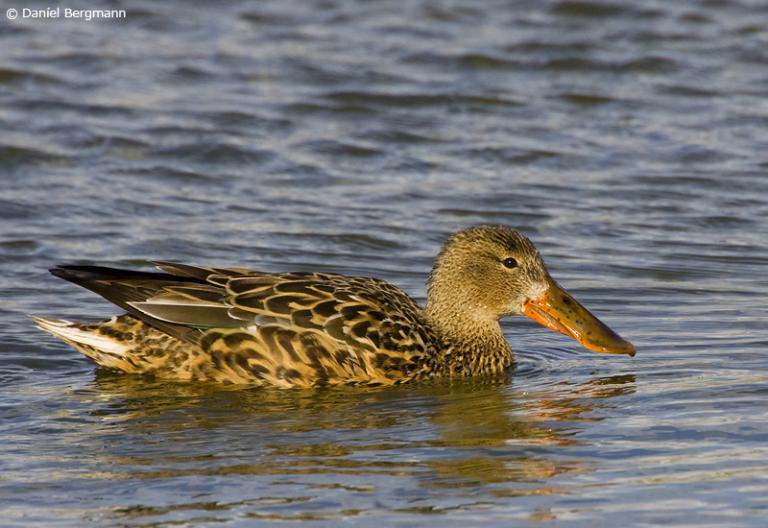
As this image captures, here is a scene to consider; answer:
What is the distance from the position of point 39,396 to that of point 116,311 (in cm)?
196

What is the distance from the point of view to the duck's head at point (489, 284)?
413 inches

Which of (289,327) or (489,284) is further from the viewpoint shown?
(489,284)

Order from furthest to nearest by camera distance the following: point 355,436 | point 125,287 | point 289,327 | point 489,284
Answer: point 489,284
point 125,287
point 289,327
point 355,436

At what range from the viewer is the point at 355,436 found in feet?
28.5

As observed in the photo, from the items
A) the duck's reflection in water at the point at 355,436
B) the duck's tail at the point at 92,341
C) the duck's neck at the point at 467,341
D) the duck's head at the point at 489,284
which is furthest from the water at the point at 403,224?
the duck's head at the point at 489,284

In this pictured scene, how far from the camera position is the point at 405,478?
309 inches

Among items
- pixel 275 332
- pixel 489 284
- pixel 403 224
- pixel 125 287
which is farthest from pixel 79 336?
pixel 403 224

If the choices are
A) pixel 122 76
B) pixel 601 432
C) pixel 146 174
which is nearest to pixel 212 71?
pixel 122 76

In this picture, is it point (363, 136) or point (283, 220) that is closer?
point (283, 220)

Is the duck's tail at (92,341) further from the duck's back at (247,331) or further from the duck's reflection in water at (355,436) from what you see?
the duck's reflection in water at (355,436)

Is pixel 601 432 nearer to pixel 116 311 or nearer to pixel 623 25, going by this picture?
pixel 116 311

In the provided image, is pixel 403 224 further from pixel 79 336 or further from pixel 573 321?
pixel 79 336

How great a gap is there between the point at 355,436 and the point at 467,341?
1860 millimetres

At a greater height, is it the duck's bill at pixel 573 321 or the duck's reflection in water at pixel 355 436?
the duck's bill at pixel 573 321
